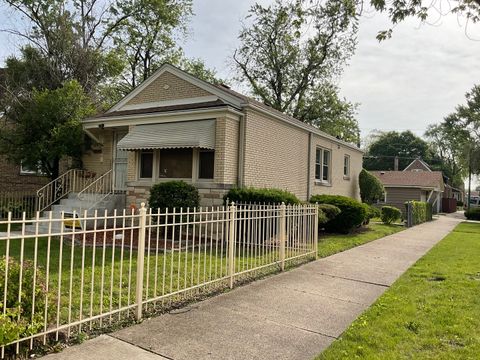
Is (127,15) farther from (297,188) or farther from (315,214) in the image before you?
(315,214)

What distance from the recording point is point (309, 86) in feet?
112

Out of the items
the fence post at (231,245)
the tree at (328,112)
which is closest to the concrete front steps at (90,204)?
the fence post at (231,245)

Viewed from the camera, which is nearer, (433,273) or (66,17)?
(433,273)

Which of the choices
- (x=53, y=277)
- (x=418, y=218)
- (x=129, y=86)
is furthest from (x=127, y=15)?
(x=53, y=277)

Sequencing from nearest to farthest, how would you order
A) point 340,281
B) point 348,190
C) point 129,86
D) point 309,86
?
point 340,281, point 348,190, point 129,86, point 309,86

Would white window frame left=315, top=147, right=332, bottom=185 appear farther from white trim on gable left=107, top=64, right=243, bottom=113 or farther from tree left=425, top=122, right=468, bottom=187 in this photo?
tree left=425, top=122, right=468, bottom=187

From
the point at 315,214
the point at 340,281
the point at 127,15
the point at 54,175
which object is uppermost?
the point at 127,15

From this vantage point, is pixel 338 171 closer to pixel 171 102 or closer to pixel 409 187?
pixel 171 102

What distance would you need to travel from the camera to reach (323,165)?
19703 mm

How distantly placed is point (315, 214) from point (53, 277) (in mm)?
5875

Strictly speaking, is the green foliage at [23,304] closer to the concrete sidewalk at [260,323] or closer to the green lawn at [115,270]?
the green lawn at [115,270]

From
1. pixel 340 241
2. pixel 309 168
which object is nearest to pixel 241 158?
pixel 340 241

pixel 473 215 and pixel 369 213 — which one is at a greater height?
pixel 369 213

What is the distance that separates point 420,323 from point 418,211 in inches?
806
